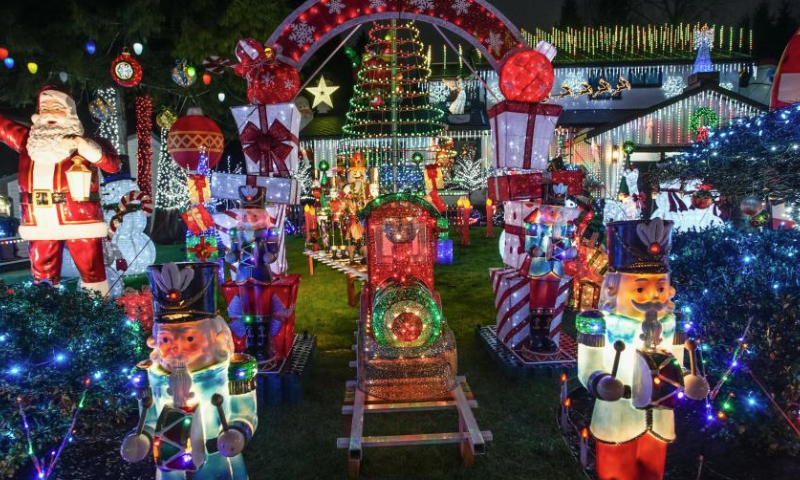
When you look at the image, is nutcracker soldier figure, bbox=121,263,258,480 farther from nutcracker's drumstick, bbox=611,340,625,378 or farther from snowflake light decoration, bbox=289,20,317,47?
snowflake light decoration, bbox=289,20,317,47

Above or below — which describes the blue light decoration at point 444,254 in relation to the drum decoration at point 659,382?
below

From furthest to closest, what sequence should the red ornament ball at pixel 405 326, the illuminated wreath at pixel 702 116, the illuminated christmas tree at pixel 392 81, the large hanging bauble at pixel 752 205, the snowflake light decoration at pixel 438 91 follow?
the snowflake light decoration at pixel 438 91
the illuminated wreath at pixel 702 116
the illuminated christmas tree at pixel 392 81
the large hanging bauble at pixel 752 205
the red ornament ball at pixel 405 326

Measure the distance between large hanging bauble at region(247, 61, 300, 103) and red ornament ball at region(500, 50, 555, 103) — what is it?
2.39m

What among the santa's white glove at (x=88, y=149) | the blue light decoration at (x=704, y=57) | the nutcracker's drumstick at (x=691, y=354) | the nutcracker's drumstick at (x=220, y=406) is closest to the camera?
the nutcracker's drumstick at (x=220, y=406)

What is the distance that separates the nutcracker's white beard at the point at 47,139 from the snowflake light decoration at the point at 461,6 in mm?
4675

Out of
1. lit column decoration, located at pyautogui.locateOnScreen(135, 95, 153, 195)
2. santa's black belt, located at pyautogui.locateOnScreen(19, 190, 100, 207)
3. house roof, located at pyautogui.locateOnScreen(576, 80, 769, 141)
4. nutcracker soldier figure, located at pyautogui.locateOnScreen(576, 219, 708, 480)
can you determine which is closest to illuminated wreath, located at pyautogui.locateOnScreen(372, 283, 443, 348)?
nutcracker soldier figure, located at pyautogui.locateOnScreen(576, 219, 708, 480)

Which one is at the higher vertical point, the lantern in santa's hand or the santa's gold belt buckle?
the lantern in santa's hand

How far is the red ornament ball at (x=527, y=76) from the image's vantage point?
5.48 m

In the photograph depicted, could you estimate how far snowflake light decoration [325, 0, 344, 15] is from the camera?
5.94 meters

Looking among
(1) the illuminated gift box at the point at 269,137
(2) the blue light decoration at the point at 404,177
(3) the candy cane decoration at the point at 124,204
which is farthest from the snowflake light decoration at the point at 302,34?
(2) the blue light decoration at the point at 404,177

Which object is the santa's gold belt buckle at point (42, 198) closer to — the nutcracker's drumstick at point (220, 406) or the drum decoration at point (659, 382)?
the nutcracker's drumstick at point (220, 406)

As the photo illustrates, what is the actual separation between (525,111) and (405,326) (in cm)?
292

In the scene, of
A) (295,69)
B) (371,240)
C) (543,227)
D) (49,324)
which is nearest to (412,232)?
(371,240)

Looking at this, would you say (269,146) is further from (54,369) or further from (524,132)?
(54,369)
